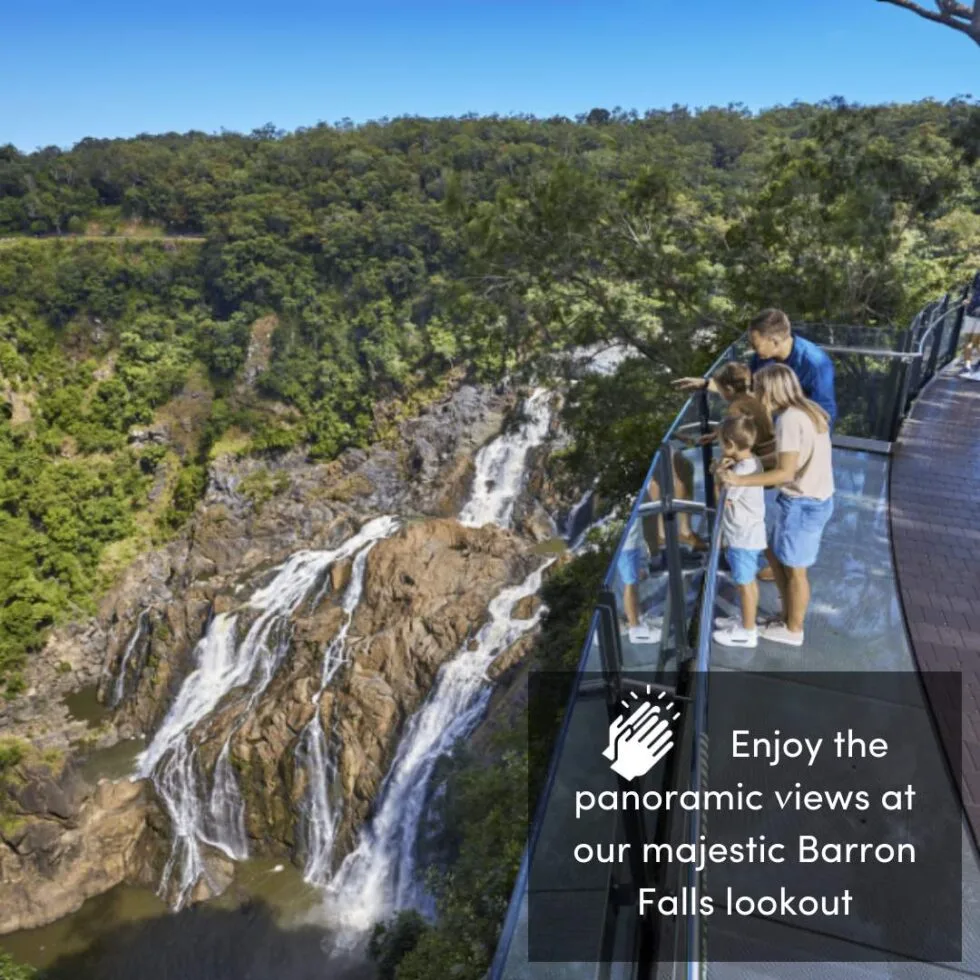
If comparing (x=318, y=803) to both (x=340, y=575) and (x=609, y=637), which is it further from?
(x=609, y=637)

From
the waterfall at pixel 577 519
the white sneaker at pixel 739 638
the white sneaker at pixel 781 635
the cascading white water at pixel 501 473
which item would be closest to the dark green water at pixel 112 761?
the cascading white water at pixel 501 473

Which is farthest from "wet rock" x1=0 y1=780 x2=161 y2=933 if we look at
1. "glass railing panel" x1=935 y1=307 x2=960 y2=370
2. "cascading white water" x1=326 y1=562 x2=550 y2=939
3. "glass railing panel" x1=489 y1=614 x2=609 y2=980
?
"glass railing panel" x1=935 y1=307 x2=960 y2=370

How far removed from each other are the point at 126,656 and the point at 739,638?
78.8 ft

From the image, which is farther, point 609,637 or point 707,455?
point 707,455

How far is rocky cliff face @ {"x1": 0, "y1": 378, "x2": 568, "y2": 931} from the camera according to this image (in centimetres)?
1650

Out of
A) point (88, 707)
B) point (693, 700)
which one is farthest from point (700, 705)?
point (88, 707)

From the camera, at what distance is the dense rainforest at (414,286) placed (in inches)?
512

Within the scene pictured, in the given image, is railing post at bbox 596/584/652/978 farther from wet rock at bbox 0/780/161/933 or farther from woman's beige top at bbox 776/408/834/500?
wet rock at bbox 0/780/161/933

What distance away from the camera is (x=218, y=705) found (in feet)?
64.8

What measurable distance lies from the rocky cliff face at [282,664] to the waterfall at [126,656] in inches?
2.7

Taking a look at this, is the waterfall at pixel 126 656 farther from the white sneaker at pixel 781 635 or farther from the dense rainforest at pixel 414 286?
the white sneaker at pixel 781 635

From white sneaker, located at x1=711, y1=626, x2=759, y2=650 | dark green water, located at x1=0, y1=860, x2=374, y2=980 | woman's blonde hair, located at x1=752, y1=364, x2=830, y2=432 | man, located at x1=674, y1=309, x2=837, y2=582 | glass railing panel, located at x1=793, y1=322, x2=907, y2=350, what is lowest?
dark green water, located at x1=0, y1=860, x2=374, y2=980

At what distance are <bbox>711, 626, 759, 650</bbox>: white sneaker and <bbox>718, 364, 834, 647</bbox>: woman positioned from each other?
94 millimetres

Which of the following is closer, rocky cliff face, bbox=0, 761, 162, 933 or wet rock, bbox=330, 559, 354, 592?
rocky cliff face, bbox=0, 761, 162, 933
